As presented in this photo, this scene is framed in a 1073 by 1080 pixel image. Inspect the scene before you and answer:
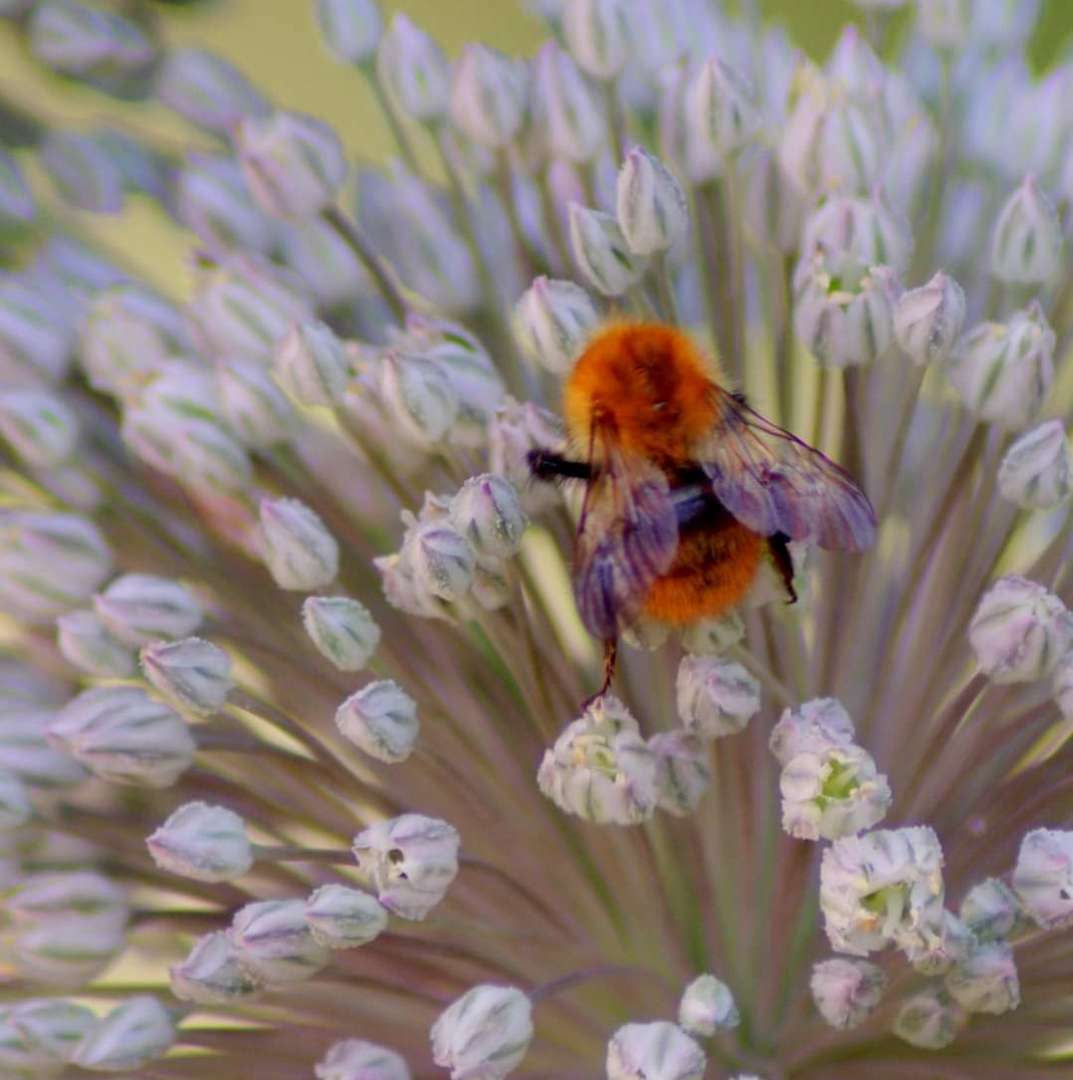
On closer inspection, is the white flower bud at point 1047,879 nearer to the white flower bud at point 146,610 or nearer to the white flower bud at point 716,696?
the white flower bud at point 716,696

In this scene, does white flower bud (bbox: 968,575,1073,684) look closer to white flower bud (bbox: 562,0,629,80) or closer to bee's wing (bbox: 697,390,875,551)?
bee's wing (bbox: 697,390,875,551)

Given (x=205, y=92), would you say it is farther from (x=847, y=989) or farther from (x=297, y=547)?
(x=847, y=989)

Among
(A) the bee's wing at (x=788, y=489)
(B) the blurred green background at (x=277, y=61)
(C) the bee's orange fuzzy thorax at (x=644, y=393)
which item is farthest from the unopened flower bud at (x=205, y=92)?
(A) the bee's wing at (x=788, y=489)

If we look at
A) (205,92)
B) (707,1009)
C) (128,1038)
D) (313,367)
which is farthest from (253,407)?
(707,1009)

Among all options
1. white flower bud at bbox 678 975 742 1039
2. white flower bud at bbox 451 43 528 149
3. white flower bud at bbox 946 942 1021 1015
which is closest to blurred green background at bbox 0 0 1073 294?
white flower bud at bbox 451 43 528 149

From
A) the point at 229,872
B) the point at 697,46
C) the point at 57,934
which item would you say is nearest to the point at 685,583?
the point at 229,872

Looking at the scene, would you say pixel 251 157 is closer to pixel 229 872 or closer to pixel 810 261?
pixel 810 261
